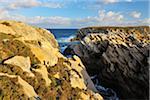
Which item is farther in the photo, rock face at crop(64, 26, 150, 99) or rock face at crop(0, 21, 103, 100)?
Result: rock face at crop(64, 26, 150, 99)

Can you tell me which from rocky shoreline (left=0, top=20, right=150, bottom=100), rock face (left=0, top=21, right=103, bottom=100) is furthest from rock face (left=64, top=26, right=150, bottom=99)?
rock face (left=0, top=21, right=103, bottom=100)

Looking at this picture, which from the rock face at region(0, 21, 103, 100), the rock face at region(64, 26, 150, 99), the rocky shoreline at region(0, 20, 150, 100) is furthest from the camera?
the rock face at region(64, 26, 150, 99)

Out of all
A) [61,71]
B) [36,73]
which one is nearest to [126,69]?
[61,71]

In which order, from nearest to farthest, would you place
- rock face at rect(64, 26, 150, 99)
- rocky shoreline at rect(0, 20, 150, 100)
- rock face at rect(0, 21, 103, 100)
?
rock face at rect(0, 21, 103, 100) < rocky shoreline at rect(0, 20, 150, 100) < rock face at rect(64, 26, 150, 99)

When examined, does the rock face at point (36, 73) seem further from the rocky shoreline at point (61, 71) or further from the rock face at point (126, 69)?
the rock face at point (126, 69)

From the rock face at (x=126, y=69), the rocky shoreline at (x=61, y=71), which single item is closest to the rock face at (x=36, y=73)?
the rocky shoreline at (x=61, y=71)

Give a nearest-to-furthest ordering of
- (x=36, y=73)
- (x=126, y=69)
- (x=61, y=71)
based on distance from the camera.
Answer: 1. (x=36, y=73)
2. (x=61, y=71)
3. (x=126, y=69)

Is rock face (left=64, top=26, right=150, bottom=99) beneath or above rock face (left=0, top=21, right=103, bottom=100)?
beneath

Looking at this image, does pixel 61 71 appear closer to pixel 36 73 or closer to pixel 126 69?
pixel 36 73

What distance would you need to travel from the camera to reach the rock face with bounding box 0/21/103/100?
18047 mm

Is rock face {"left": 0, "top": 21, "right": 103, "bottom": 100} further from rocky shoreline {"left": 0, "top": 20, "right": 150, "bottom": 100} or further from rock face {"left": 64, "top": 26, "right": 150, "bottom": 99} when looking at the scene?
rock face {"left": 64, "top": 26, "right": 150, "bottom": 99}

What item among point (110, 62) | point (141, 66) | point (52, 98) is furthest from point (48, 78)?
point (110, 62)

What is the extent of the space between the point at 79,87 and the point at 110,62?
13.8m

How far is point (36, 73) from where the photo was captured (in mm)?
20609
